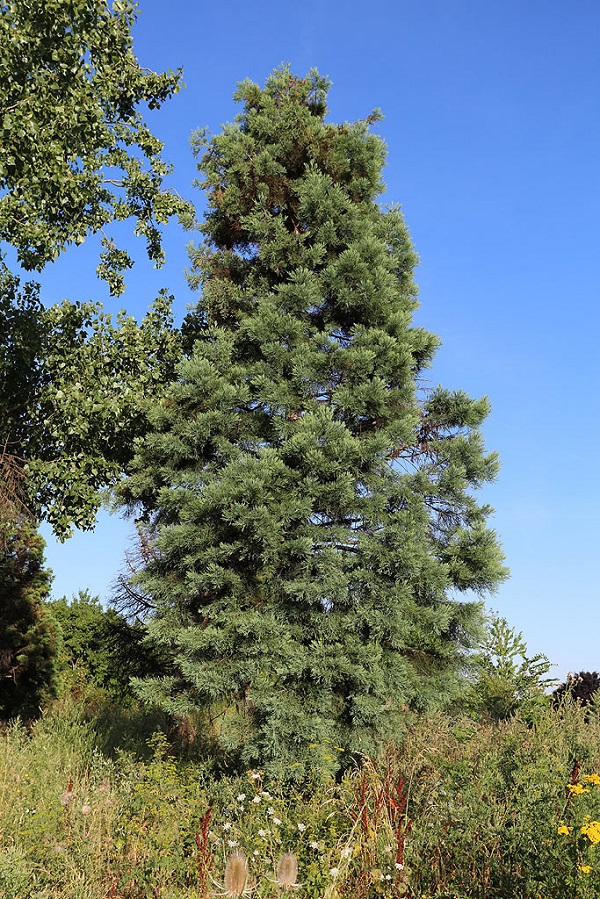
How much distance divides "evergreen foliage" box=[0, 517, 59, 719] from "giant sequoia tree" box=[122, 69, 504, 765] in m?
5.51

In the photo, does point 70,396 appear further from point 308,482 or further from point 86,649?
point 86,649

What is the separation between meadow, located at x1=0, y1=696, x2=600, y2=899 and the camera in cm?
511

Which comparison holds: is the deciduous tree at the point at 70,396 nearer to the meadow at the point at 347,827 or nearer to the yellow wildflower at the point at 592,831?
the meadow at the point at 347,827

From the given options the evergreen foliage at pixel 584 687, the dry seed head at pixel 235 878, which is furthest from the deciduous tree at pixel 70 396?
the evergreen foliage at pixel 584 687

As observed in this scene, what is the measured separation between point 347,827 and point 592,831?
2.62m

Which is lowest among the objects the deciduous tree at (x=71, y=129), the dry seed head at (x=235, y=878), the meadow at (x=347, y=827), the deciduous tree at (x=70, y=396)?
the dry seed head at (x=235, y=878)

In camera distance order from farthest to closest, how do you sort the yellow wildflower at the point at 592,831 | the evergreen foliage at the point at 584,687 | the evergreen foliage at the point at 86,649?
1. the evergreen foliage at the point at 86,649
2. the evergreen foliage at the point at 584,687
3. the yellow wildflower at the point at 592,831

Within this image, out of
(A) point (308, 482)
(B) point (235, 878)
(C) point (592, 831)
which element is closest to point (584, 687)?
(A) point (308, 482)

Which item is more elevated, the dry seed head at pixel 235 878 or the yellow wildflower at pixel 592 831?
the yellow wildflower at pixel 592 831

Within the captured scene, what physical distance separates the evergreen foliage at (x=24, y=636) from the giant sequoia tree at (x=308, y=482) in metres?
5.51

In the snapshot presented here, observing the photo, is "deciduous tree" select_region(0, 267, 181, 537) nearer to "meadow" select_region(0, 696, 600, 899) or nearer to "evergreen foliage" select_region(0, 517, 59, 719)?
"evergreen foliage" select_region(0, 517, 59, 719)

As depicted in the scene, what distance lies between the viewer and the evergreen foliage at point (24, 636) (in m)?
14.1

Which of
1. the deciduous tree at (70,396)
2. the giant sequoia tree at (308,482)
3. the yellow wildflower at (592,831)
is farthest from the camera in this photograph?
the deciduous tree at (70,396)

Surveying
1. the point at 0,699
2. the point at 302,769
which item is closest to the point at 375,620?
the point at 302,769
